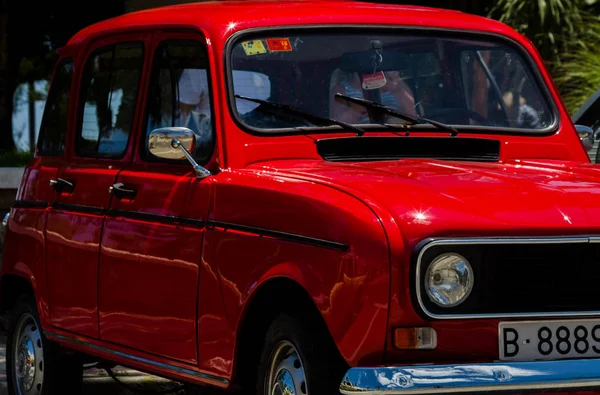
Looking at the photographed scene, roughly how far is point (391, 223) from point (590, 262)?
28.7 inches

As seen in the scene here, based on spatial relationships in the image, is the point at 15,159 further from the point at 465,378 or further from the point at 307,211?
the point at 465,378

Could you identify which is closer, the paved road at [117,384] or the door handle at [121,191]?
the door handle at [121,191]

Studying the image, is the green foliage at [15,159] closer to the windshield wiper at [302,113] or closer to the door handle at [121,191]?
the door handle at [121,191]

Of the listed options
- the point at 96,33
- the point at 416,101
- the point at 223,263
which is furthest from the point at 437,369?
the point at 96,33

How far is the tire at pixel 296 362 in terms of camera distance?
217 inches

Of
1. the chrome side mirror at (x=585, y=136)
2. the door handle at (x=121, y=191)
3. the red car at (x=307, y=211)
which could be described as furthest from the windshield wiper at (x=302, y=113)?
the chrome side mirror at (x=585, y=136)

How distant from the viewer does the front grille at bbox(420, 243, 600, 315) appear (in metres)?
5.41

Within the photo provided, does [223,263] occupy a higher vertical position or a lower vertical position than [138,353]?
higher

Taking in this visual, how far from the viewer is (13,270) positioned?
334 inches

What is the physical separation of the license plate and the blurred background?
34.0 ft

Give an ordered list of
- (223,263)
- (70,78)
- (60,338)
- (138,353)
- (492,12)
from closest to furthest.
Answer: (223,263) < (138,353) < (60,338) < (70,78) < (492,12)

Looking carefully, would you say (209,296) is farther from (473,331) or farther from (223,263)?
(473,331)

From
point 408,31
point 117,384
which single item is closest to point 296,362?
point 408,31

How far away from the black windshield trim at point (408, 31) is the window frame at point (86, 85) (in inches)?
28.7
